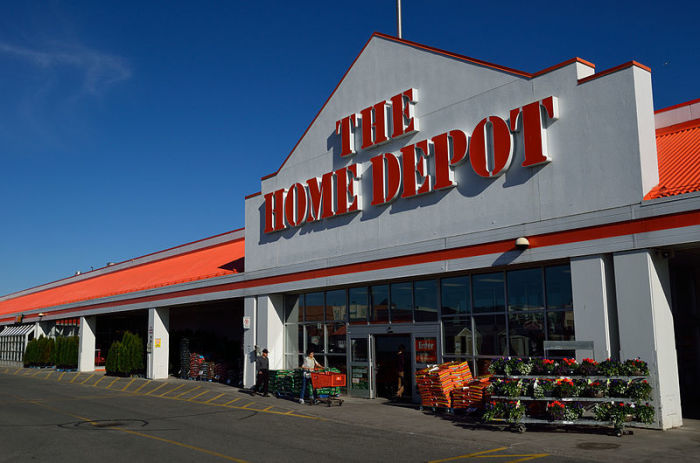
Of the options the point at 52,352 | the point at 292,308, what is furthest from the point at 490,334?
the point at 52,352

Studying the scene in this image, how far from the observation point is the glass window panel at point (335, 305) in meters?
21.5

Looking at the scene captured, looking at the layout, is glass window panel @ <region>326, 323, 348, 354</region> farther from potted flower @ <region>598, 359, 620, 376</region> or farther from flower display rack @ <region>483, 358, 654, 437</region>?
potted flower @ <region>598, 359, 620, 376</region>

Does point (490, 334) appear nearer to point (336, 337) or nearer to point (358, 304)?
point (358, 304)

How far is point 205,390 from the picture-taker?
23.9 meters

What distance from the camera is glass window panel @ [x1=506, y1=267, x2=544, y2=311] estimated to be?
1551cm

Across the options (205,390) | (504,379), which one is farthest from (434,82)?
(205,390)

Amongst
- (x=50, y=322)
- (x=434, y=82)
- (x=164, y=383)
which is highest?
(x=434, y=82)

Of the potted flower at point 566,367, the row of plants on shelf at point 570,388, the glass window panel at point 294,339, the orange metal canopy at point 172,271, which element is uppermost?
the orange metal canopy at point 172,271

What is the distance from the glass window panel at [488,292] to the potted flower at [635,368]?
4.16 meters

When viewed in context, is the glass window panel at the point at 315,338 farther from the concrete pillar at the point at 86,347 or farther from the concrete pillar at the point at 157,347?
the concrete pillar at the point at 86,347

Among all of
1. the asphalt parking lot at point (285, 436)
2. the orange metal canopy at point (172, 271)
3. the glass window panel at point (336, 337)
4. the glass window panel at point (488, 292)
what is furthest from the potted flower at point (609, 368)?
the orange metal canopy at point (172, 271)

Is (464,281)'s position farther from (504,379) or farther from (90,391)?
(90,391)

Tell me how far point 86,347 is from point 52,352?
4.36m

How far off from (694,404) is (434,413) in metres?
7.29
